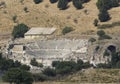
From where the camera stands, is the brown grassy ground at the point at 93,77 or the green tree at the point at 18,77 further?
the brown grassy ground at the point at 93,77

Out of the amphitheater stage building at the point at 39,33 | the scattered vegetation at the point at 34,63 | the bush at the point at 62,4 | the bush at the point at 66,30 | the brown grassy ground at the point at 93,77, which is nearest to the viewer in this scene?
the brown grassy ground at the point at 93,77

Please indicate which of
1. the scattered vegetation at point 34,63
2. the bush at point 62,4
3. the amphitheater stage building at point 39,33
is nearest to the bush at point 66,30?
the amphitheater stage building at point 39,33

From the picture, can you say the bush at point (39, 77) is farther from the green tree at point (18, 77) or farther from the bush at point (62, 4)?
the bush at point (62, 4)

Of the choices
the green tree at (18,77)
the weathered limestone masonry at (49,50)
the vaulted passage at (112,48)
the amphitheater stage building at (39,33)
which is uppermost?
the green tree at (18,77)

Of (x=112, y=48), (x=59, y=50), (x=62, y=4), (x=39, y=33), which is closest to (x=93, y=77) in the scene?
(x=112, y=48)

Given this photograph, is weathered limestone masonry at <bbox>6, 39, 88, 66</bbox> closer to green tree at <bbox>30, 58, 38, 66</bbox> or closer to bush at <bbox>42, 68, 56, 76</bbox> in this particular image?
green tree at <bbox>30, 58, 38, 66</bbox>

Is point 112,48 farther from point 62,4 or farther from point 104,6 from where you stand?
point 62,4

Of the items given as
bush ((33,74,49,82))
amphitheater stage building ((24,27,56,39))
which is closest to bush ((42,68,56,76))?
bush ((33,74,49,82))

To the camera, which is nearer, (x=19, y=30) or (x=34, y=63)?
(x=34, y=63)

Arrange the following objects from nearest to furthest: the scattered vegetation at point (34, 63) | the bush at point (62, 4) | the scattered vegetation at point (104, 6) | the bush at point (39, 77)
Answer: the bush at point (39, 77), the scattered vegetation at point (34, 63), the scattered vegetation at point (104, 6), the bush at point (62, 4)
